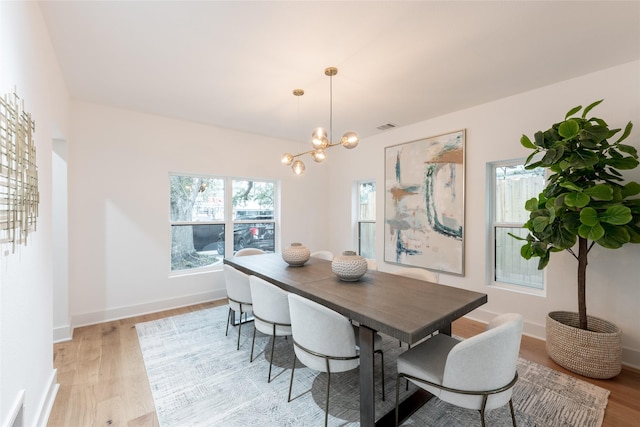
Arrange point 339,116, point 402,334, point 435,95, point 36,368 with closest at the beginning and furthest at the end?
point 402,334, point 36,368, point 435,95, point 339,116

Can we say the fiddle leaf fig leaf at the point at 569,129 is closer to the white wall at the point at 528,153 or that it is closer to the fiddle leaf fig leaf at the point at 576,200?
the fiddle leaf fig leaf at the point at 576,200

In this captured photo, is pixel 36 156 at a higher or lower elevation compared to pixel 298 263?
higher

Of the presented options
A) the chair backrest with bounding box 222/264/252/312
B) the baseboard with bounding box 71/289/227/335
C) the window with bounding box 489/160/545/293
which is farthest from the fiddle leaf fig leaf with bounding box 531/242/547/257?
the baseboard with bounding box 71/289/227/335

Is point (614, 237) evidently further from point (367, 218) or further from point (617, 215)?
point (367, 218)

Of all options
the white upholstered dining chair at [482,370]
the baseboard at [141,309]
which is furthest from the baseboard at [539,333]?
the baseboard at [141,309]

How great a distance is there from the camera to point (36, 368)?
168 centimetres

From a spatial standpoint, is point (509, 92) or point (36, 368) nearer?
point (36, 368)

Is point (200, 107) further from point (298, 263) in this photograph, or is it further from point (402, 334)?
point (402, 334)

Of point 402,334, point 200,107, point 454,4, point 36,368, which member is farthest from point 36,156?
point 454,4

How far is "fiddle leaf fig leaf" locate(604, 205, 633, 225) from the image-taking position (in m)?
2.03

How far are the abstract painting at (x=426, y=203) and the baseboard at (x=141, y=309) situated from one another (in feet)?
9.40

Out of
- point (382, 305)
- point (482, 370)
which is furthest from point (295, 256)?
point (482, 370)

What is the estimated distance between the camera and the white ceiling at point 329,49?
1.85 metres

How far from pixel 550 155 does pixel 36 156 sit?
3.79m
